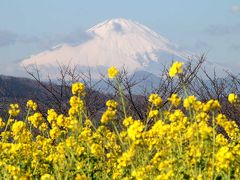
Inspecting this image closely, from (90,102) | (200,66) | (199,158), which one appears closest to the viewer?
(199,158)

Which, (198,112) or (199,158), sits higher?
(198,112)

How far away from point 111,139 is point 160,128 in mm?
1660

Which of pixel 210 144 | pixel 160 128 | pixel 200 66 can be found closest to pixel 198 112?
pixel 160 128

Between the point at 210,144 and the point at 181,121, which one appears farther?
the point at 181,121

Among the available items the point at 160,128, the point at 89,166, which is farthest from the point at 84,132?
the point at 160,128

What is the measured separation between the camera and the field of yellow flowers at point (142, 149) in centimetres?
535

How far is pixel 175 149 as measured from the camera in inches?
261

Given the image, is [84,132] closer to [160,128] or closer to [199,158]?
[160,128]

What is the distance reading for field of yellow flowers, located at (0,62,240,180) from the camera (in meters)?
5.35

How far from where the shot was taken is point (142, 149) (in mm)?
6008

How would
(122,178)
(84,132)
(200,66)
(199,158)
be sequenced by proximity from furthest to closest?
(200,66), (84,132), (122,178), (199,158)

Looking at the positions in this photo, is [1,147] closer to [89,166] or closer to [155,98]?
[89,166]

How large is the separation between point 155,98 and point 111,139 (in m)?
1.53

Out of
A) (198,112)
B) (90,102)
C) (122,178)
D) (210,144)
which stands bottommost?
(122,178)
